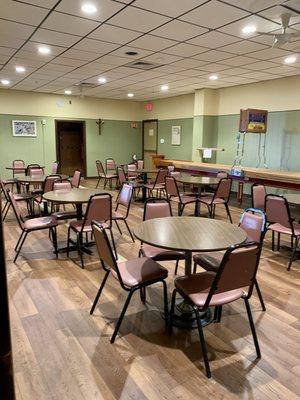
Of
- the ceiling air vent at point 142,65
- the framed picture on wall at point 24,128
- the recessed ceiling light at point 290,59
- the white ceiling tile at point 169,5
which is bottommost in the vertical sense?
the framed picture on wall at point 24,128

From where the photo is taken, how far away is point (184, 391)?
1.85 metres

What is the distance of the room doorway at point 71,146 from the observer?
1110 centimetres

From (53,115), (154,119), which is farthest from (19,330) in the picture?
(154,119)

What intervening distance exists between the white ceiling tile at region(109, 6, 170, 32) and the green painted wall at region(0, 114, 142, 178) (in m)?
6.96

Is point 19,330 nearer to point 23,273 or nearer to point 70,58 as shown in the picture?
point 23,273

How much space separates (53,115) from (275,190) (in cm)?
730

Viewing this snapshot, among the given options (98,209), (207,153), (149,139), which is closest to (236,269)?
(98,209)

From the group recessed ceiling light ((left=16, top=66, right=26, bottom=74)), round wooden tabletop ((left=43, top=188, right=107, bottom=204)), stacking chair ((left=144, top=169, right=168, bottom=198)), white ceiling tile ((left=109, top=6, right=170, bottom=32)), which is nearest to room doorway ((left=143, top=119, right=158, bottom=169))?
stacking chair ((left=144, top=169, right=168, bottom=198))

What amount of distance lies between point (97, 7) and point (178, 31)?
1.19 m

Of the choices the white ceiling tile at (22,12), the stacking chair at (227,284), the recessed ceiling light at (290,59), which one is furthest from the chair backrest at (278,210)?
the white ceiling tile at (22,12)

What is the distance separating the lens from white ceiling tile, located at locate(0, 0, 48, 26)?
11.1 ft

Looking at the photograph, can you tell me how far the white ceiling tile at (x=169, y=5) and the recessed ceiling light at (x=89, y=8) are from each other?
1.52 feet

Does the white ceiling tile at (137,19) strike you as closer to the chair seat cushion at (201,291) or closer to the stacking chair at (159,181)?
the chair seat cushion at (201,291)

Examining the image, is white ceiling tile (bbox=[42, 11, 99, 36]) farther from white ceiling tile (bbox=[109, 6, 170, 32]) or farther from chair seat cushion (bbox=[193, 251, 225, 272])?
chair seat cushion (bbox=[193, 251, 225, 272])
